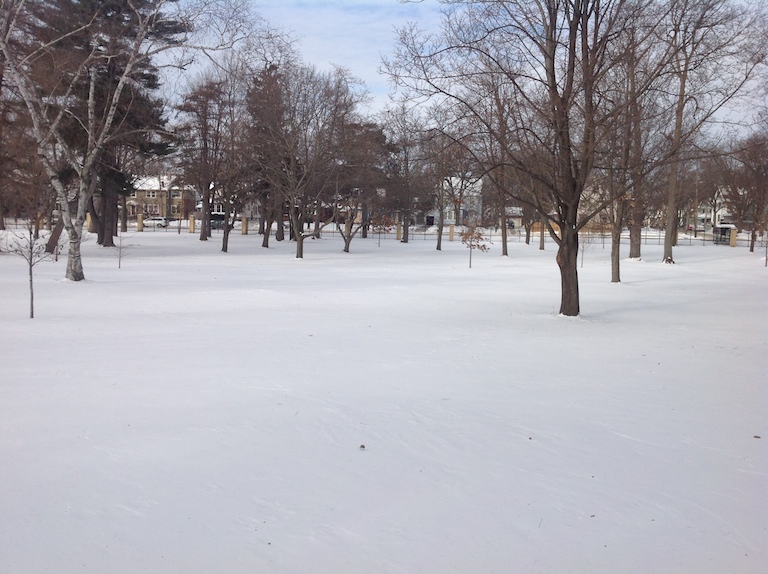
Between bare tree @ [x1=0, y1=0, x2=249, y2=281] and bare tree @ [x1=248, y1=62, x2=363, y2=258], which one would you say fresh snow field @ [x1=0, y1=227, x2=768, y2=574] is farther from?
bare tree @ [x1=248, y1=62, x2=363, y2=258]

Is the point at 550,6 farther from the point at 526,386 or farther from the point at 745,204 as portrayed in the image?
the point at 745,204

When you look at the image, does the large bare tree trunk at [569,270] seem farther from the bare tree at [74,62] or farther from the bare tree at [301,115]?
the bare tree at [301,115]

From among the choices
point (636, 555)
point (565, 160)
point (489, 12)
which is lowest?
point (636, 555)

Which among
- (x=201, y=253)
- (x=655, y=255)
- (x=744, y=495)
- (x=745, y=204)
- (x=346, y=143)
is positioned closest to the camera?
(x=744, y=495)

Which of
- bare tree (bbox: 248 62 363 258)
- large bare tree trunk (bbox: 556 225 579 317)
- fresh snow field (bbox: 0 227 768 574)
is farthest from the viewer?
bare tree (bbox: 248 62 363 258)

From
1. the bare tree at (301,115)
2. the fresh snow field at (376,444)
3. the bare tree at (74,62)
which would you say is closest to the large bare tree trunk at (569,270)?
the fresh snow field at (376,444)

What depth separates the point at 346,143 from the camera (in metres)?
35.7

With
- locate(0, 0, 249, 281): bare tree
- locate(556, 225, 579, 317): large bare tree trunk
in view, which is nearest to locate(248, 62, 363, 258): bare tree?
locate(0, 0, 249, 281): bare tree

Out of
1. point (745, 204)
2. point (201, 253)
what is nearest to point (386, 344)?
point (201, 253)

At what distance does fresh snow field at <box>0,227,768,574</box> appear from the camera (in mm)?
4352

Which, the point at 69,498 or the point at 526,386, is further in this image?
the point at 526,386

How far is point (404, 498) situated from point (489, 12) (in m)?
11.0

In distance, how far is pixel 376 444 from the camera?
20.6 feet

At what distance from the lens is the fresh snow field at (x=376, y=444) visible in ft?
14.3
